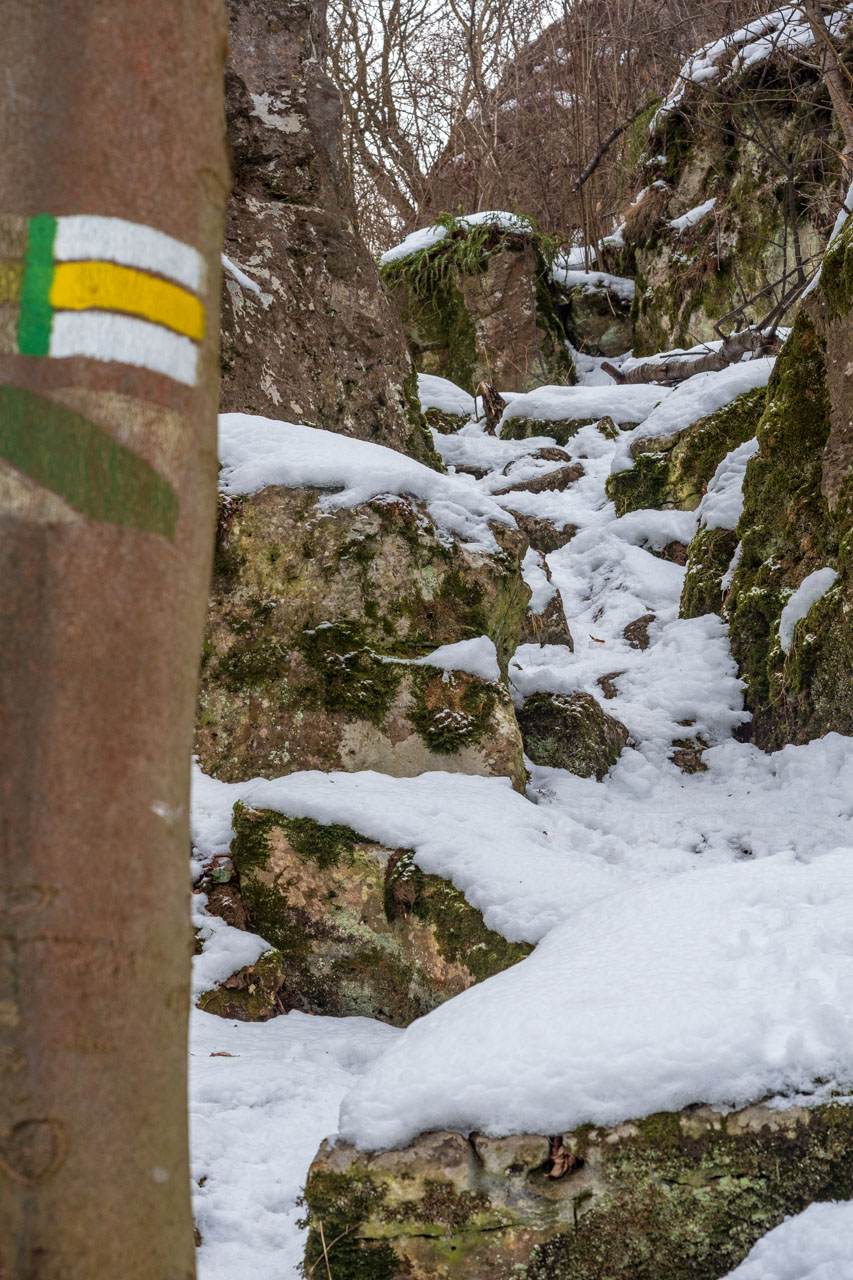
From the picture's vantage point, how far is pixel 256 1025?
298 centimetres

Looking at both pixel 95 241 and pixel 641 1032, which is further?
pixel 641 1032

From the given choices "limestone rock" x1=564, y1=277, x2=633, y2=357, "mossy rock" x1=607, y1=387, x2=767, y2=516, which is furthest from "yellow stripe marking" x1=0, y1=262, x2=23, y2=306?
"limestone rock" x1=564, y1=277, x2=633, y2=357

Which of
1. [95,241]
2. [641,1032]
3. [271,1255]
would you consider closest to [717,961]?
[641,1032]

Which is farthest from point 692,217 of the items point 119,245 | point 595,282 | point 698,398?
point 119,245

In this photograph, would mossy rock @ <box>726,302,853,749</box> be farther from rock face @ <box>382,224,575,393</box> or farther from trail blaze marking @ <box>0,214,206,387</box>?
rock face @ <box>382,224,575,393</box>

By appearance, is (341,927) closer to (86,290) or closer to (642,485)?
(86,290)

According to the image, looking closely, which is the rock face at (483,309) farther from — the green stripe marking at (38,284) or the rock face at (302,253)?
the green stripe marking at (38,284)

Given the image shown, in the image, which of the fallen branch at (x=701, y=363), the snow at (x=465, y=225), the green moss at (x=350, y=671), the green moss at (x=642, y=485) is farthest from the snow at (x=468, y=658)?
the snow at (x=465, y=225)

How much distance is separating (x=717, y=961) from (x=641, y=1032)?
0.29 metres

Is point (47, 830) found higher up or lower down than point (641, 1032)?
higher up

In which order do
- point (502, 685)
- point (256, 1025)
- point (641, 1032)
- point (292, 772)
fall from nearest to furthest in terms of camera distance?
point (641, 1032) < point (256, 1025) < point (292, 772) < point (502, 685)

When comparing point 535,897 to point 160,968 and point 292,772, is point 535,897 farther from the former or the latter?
point 160,968

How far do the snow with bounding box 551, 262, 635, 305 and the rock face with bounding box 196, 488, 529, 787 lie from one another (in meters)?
8.74

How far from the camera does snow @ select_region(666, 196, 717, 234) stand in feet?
32.0
